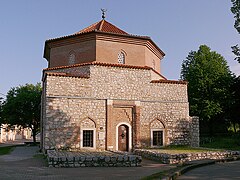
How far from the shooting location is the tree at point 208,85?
36.0 metres

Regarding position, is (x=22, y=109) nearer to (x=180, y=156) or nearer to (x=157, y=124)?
(x=157, y=124)

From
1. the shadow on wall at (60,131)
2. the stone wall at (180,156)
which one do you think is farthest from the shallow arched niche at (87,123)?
the stone wall at (180,156)

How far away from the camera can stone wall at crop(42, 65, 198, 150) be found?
17484 mm

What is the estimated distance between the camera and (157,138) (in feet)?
64.9

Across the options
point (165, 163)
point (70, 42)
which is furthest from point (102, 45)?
point (165, 163)

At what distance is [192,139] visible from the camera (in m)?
20.5

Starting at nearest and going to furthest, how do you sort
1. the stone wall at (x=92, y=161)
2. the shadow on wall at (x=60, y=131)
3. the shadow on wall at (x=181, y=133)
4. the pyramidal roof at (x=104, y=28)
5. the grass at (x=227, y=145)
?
the stone wall at (x=92, y=161)
the shadow on wall at (x=60, y=131)
the shadow on wall at (x=181, y=133)
the pyramidal roof at (x=104, y=28)
the grass at (x=227, y=145)

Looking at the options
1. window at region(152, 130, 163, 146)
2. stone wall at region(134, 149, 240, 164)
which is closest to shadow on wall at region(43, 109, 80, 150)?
stone wall at region(134, 149, 240, 164)

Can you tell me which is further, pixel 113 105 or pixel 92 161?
pixel 113 105

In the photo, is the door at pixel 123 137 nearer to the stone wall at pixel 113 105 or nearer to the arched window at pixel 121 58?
the stone wall at pixel 113 105

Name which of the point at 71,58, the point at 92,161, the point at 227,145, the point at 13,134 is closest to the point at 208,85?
the point at 227,145

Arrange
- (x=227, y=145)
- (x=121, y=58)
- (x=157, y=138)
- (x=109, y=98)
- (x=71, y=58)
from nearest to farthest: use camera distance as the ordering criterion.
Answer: (x=109, y=98) → (x=157, y=138) → (x=121, y=58) → (x=71, y=58) → (x=227, y=145)

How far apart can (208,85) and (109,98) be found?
2286 cm

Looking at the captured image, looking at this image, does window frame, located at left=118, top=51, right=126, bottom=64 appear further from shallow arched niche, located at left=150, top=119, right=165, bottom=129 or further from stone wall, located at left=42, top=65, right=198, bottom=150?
shallow arched niche, located at left=150, top=119, right=165, bottom=129
